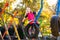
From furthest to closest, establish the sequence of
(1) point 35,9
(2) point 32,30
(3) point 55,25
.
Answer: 1. (1) point 35,9
2. (2) point 32,30
3. (3) point 55,25

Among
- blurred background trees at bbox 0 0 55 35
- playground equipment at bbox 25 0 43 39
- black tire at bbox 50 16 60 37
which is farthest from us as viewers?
blurred background trees at bbox 0 0 55 35

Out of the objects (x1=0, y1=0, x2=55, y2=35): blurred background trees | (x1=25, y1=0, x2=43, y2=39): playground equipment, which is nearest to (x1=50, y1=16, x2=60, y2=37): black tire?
(x1=25, y1=0, x2=43, y2=39): playground equipment

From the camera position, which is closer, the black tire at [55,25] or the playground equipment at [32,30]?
the black tire at [55,25]

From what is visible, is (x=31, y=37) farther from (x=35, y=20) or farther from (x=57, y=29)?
(x=57, y=29)

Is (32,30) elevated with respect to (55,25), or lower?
lower

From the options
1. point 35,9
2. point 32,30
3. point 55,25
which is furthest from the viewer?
point 35,9

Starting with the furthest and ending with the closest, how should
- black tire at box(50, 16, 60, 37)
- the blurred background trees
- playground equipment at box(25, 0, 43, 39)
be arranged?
1. the blurred background trees
2. playground equipment at box(25, 0, 43, 39)
3. black tire at box(50, 16, 60, 37)

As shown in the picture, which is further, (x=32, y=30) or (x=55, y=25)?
(x=32, y=30)

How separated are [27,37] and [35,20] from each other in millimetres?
397

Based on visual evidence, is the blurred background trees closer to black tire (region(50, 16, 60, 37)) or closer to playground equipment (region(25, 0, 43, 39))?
playground equipment (region(25, 0, 43, 39))

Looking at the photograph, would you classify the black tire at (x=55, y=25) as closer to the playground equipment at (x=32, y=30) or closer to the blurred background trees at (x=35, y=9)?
the playground equipment at (x=32, y=30)

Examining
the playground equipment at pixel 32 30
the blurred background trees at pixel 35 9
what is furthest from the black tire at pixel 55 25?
the blurred background trees at pixel 35 9

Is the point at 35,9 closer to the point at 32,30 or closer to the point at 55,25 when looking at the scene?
the point at 32,30

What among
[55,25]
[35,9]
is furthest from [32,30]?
[35,9]
